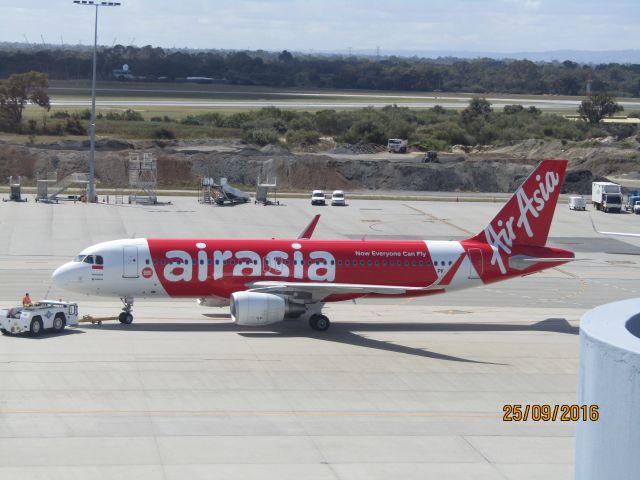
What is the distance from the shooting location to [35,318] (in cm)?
4241

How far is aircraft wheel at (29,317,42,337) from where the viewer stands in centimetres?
4228

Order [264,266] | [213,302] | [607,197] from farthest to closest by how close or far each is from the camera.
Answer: [607,197] < [213,302] < [264,266]

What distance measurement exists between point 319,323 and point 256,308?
3.43 metres

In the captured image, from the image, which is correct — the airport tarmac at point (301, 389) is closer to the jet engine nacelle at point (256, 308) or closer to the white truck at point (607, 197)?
the jet engine nacelle at point (256, 308)

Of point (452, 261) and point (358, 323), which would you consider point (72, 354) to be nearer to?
point (358, 323)

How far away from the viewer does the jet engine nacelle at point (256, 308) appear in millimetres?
43334

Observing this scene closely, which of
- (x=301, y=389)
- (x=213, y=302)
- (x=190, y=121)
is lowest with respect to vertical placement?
(x=301, y=389)

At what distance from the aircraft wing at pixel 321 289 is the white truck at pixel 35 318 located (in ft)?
27.7

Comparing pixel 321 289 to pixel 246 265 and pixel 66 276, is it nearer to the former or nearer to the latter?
pixel 246 265

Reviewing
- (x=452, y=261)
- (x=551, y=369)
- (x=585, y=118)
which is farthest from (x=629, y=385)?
(x=585, y=118)

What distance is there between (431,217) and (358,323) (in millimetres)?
45475

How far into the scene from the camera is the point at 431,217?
303 ft
